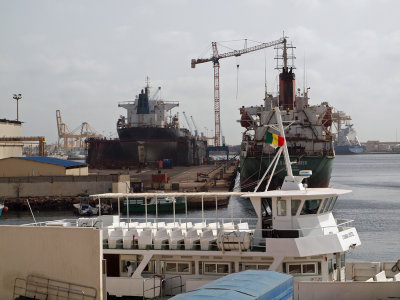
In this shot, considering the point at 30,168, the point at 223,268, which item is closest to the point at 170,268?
the point at 223,268

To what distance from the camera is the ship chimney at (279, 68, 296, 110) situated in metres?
114

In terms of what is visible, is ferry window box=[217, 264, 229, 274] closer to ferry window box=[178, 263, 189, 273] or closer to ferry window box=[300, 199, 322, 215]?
ferry window box=[178, 263, 189, 273]

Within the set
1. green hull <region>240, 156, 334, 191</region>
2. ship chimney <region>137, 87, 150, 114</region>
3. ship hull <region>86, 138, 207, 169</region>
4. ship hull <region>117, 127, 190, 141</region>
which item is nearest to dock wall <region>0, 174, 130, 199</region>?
green hull <region>240, 156, 334, 191</region>

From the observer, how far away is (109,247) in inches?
1179

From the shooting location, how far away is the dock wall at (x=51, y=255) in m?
19.6

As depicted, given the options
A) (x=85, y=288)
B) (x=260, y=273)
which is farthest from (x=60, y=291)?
(x=260, y=273)

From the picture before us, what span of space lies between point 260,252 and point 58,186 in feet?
234

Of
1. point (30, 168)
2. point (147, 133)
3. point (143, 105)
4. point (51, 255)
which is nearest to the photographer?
point (51, 255)

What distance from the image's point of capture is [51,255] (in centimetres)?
2038

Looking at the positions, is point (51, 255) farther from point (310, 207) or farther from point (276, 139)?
point (276, 139)

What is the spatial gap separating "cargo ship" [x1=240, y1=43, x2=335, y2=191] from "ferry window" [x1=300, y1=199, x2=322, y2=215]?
63659mm

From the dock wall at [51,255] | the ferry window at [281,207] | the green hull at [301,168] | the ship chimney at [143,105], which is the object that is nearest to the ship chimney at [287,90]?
the green hull at [301,168]

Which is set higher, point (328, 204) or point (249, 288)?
point (328, 204)

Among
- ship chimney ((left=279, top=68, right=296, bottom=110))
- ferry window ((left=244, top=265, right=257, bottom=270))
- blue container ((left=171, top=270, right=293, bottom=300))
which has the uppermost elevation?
ship chimney ((left=279, top=68, right=296, bottom=110))
